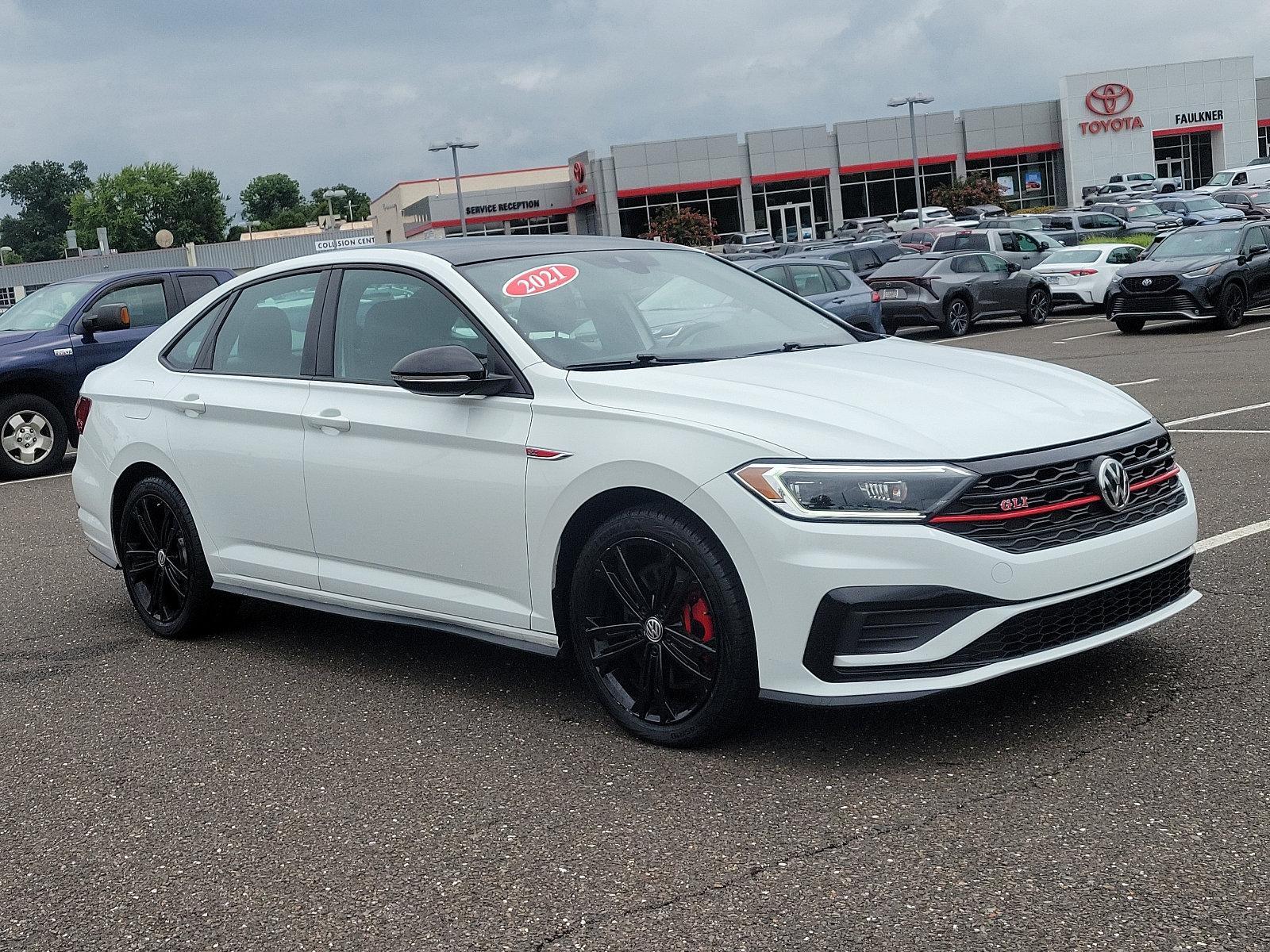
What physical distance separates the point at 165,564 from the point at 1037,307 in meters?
21.1

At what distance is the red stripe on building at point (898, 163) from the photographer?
73188 millimetres

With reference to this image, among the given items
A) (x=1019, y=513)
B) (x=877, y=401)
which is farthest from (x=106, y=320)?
(x=1019, y=513)

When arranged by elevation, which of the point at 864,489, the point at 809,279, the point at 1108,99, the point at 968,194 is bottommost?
the point at 864,489

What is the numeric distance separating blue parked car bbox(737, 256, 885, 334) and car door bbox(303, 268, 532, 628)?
15.3 metres

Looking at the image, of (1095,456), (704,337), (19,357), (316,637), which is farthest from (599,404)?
(19,357)

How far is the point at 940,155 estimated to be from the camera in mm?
73688

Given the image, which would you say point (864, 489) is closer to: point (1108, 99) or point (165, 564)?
point (165, 564)

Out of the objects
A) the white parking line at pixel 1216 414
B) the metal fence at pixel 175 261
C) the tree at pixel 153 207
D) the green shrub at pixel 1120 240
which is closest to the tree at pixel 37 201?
the tree at pixel 153 207

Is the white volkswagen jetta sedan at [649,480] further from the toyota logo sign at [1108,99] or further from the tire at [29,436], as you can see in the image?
the toyota logo sign at [1108,99]

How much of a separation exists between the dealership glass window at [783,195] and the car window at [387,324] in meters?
69.4

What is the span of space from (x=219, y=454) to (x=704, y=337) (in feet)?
6.80

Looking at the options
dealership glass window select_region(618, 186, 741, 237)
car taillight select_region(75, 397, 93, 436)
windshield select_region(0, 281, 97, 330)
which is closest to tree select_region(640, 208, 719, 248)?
dealership glass window select_region(618, 186, 741, 237)

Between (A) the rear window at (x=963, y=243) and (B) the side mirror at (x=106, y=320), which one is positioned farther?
(A) the rear window at (x=963, y=243)

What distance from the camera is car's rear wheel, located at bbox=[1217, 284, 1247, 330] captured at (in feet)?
66.2
